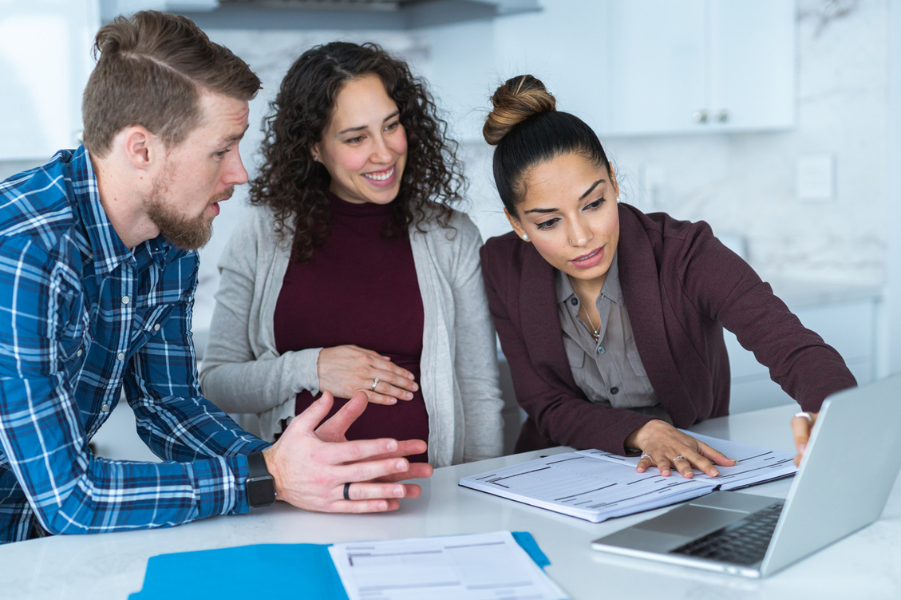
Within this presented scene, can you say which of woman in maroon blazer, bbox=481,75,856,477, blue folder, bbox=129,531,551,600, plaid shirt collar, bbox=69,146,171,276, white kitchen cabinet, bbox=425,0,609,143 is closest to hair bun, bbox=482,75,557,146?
woman in maroon blazer, bbox=481,75,856,477

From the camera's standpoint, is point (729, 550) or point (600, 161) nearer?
point (729, 550)

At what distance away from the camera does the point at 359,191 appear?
5.72ft

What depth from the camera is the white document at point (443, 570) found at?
34.4 inches

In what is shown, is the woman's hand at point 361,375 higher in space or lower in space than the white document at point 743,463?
higher

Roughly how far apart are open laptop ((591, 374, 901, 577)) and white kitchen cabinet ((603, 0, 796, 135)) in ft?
6.42

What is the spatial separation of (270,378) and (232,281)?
0.77 feet

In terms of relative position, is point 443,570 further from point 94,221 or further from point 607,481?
point 94,221

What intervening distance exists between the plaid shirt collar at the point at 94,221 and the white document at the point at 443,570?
21.1 inches

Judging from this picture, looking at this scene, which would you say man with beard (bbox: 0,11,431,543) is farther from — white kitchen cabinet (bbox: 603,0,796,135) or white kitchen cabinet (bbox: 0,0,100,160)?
white kitchen cabinet (bbox: 603,0,796,135)

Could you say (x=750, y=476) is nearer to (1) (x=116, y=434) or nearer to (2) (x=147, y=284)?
(2) (x=147, y=284)

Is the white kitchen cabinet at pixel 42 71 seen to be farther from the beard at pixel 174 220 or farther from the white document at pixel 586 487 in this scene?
the white document at pixel 586 487

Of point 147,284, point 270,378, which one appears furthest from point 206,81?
→ point 270,378

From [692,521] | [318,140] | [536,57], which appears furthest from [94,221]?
[536,57]

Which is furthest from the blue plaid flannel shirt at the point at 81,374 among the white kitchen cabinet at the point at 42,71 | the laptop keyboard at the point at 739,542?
the white kitchen cabinet at the point at 42,71
